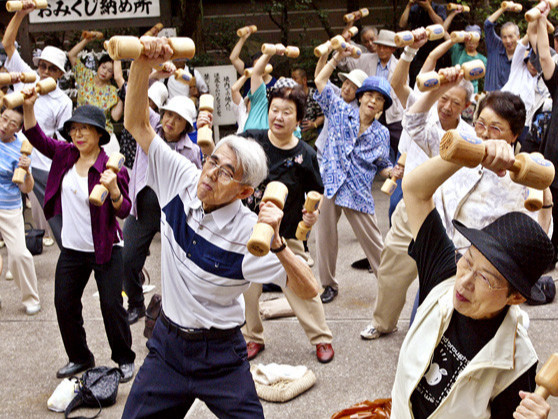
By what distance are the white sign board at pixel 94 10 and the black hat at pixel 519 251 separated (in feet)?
25.7

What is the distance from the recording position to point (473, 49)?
9.16 meters

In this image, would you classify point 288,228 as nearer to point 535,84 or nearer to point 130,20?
point 535,84

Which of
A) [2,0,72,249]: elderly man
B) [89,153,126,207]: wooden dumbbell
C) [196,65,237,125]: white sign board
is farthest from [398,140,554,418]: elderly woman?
[196,65,237,125]: white sign board

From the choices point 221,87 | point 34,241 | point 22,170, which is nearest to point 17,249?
point 22,170

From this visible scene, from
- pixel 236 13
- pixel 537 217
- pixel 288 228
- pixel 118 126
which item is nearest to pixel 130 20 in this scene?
pixel 118 126

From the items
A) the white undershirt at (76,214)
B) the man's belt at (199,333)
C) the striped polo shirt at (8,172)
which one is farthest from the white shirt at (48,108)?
the man's belt at (199,333)

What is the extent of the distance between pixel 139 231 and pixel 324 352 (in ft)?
5.98

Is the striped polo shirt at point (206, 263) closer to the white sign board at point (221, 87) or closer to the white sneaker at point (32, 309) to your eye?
the white sneaker at point (32, 309)

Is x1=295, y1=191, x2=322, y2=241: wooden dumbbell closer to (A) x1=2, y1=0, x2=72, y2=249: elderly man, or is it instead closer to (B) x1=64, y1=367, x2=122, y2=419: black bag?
(B) x1=64, y1=367, x2=122, y2=419: black bag

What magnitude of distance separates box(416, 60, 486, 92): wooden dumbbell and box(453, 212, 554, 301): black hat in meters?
1.40

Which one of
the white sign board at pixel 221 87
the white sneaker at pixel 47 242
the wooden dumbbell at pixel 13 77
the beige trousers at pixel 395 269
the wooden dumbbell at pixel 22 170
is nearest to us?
the beige trousers at pixel 395 269

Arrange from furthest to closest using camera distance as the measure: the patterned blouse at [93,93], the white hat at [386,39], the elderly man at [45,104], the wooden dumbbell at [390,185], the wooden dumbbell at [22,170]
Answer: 1. the patterned blouse at [93,93]
2. the white hat at [386,39]
3. the elderly man at [45,104]
4. the wooden dumbbell at [390,185]
5. the wooden dumbbell at [22,170]

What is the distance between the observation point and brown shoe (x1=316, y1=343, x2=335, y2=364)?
16.4ft

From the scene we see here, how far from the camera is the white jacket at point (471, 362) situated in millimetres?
2199
